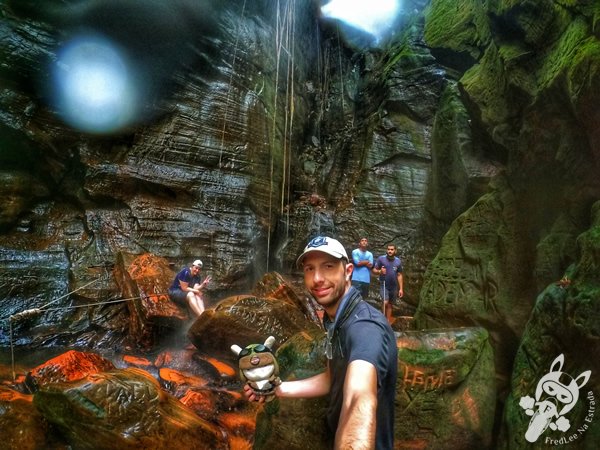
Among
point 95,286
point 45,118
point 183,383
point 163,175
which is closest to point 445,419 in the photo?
point 183,383

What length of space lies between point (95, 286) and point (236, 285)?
397cm

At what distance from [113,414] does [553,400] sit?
4514mm

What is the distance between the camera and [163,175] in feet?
38.7

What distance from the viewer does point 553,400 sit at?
3.65m

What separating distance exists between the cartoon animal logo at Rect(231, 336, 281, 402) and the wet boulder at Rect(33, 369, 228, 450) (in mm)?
2679

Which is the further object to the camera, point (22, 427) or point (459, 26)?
point (459, 26)

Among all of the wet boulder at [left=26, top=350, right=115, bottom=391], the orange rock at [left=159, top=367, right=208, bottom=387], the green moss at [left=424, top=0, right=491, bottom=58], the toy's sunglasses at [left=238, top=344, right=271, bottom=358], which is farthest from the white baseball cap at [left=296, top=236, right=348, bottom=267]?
the green moss at [left=424, top=0, right=491, bottom=58]

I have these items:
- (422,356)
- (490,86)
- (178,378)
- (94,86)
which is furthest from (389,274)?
(94,86)

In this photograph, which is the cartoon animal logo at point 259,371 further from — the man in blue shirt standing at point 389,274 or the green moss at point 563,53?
the man in blue shirt standing at point 389,274

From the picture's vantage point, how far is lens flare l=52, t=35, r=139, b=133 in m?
10.9

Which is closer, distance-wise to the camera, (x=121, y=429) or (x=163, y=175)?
(x=121, y=429)

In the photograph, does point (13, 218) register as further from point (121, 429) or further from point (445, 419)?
point (445, 419)

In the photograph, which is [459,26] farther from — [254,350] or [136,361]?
[136,361]

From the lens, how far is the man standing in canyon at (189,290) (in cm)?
825
